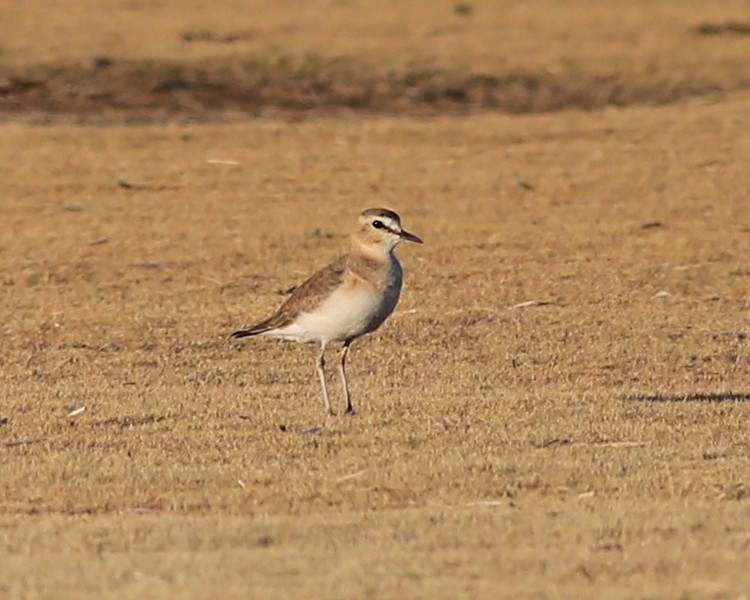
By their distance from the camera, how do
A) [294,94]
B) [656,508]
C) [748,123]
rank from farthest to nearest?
[294,94] < [748,123] < [656,508]

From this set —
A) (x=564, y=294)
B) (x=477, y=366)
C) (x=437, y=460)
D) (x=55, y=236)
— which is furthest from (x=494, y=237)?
(x=437, y=460)

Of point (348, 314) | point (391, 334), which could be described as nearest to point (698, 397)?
point (348, 314)

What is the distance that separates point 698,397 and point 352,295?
2652 mm

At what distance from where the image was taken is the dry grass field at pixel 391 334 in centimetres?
805

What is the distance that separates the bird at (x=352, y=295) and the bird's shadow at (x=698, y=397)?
1960 mm

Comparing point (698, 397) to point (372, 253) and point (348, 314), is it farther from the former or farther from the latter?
point (348, 314)

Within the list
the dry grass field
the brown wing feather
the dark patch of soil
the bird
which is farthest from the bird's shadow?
the dark patch of soil

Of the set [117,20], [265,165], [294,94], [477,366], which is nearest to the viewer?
[477,366]

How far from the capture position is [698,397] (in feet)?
40.2

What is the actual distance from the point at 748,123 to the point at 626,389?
45.9ft

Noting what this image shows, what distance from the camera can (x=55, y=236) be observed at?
1997cm

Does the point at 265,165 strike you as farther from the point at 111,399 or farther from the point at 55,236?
the point at 111,399

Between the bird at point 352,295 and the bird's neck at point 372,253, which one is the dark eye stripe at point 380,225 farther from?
the bird's neck at point 372,253

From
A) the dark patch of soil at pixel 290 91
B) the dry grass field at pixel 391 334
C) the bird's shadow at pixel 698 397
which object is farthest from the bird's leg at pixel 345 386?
the dark patch of soil at pixel 290 91
